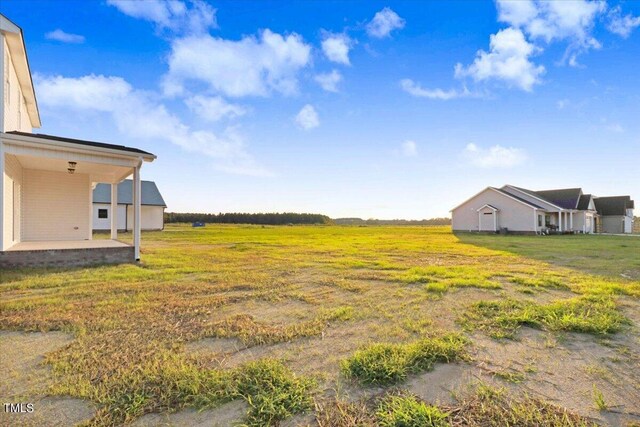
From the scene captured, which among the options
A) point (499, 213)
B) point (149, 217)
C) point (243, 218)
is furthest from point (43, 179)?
point (243, 218)

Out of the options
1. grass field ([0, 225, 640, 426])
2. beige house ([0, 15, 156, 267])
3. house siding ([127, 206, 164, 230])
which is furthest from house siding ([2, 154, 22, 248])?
house siding ([127, 206, 164, 230])

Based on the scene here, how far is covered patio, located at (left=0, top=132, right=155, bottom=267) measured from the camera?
7.41 metres

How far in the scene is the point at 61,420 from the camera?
1880 mm

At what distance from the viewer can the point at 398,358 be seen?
2.62 meters

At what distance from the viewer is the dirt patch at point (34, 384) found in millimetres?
1905

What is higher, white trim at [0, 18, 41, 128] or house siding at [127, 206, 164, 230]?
white trim at [0, 18, 41, 128]

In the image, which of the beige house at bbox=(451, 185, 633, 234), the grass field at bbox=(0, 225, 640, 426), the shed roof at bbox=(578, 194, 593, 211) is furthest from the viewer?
the shed roof at bbox=(578, 194, 593, 211)

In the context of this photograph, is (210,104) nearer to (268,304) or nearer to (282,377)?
(268,304)

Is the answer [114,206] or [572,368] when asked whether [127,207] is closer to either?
[114,206]

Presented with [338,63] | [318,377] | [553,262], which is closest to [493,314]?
[318,377]

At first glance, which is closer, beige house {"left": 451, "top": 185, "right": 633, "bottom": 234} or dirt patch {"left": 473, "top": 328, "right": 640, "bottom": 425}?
dirt patch {"left": 473, "top": 328, "right": 640, "bottom": 425}

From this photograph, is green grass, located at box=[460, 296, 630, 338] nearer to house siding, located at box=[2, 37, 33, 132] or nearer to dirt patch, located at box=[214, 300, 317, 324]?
dirt patch, located at box=[214, 300, 317, 324]

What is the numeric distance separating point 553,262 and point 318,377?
9.80 m

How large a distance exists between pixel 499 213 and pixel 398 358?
27.8 m
